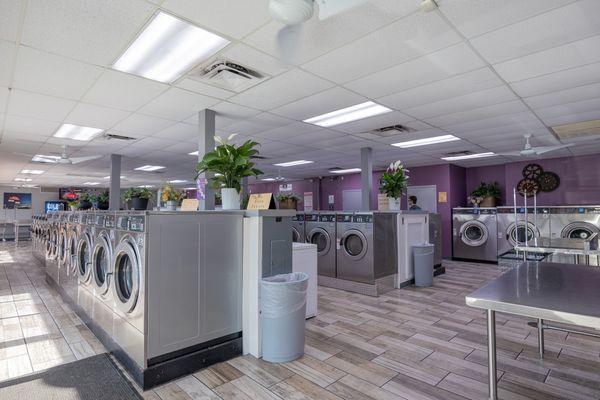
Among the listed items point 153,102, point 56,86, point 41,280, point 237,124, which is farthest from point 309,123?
point 41,280

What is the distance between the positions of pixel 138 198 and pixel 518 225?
7.54 m

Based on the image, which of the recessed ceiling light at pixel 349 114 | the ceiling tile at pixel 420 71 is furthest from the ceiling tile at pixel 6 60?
the recessed ceiling light at pixel 349 114

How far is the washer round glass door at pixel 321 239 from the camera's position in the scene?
5.18m

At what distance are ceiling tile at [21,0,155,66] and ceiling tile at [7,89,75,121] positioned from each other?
1.30 m

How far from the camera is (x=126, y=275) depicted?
2.60m

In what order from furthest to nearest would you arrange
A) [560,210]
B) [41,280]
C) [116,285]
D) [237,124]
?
1. [560,210]
2. [41,280]
3. [237,124]
4. [116,285]

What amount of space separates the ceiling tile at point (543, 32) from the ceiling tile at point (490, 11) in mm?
81

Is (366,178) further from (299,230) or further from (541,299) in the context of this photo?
(541,299)

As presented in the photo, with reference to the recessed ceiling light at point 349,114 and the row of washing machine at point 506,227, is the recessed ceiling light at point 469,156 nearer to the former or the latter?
the row of washing machine at point 506,227

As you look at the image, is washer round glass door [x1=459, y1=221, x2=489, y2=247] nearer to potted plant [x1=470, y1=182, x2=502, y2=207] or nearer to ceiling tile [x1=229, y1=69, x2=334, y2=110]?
potted plant [x1=470, y1=182, x2=502, y2=207]

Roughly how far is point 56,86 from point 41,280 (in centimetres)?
402

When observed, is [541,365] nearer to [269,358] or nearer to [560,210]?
[269,358]

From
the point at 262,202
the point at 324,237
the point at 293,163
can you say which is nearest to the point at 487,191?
the point at 293,163

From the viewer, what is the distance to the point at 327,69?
2889 millimetres
